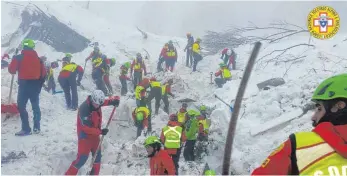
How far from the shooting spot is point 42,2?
1894 centimetres

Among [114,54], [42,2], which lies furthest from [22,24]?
[114,54]

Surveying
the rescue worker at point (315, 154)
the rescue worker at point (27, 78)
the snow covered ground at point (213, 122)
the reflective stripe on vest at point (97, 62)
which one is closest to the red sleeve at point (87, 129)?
the snow covered ground at point (213, 122)

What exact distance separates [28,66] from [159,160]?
12.5ft

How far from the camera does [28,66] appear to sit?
289 inches

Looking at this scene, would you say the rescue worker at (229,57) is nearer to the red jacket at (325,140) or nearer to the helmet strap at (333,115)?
the helmet strap at (333,115)

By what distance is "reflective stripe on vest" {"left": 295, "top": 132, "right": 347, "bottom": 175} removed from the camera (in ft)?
5.27

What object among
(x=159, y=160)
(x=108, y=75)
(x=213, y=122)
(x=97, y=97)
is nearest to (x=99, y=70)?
(x=108, y=75)

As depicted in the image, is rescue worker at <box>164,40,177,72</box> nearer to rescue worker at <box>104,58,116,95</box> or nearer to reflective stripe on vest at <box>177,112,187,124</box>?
rescue worker at <box>104,58,116,95</box>

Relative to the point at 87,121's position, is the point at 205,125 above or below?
below

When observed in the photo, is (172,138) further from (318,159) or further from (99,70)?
(318,159)

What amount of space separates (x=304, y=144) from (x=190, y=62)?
14651mm

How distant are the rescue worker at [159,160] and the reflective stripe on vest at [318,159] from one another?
355 cm

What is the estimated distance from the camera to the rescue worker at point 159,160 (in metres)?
5.04

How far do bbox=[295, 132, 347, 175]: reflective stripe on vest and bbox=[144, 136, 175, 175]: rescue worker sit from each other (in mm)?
3549
